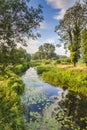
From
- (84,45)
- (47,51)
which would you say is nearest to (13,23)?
(84,45)

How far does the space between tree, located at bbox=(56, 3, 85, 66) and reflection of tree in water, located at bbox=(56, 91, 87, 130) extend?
83.3 feet

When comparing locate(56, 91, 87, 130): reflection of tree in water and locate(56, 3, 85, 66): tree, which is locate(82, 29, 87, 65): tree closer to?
locate(56, 3, 85, 66): tree

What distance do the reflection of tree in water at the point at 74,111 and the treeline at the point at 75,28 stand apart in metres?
24.8

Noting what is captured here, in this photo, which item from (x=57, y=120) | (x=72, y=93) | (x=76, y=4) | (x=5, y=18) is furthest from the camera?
(x=76, y=4)

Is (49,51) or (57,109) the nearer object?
(57,109)

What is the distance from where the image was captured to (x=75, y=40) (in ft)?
172

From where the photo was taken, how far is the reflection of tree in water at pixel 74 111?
1753 cm

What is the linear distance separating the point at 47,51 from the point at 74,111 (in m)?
134

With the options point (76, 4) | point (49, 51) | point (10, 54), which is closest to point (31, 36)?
point (10, 54)

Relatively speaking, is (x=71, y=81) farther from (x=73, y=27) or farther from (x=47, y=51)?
(x=47, y=51)

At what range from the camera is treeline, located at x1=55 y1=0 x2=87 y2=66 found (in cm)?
5012

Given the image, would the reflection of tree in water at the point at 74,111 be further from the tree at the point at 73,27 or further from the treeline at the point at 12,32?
the tree at the point at 73,27

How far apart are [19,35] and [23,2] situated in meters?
1.96

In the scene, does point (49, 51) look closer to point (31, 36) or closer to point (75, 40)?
point (75, 40)
